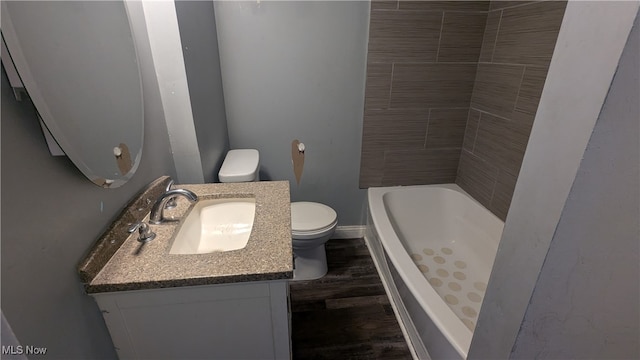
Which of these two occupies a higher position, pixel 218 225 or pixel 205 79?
pixel 205 79

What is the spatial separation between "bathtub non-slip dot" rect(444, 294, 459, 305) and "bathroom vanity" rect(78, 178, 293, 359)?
1.11 metres

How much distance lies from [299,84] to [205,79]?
63cm

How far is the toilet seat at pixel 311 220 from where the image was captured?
174 centimetres

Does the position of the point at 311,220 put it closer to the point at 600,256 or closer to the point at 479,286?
the point at 479,286

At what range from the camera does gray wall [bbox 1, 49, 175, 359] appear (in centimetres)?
57

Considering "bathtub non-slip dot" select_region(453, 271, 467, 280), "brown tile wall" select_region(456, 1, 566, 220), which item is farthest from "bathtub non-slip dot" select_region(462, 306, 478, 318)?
"brown tile wall" select_region(456, 1, 566, 220)

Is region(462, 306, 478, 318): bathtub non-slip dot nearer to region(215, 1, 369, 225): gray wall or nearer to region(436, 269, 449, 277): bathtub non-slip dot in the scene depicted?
region(436, 269, 449, 277): bathtub non-slip dot

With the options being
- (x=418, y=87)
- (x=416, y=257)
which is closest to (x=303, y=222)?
(x=416, y=257)

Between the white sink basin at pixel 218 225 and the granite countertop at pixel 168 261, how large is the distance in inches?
4.2

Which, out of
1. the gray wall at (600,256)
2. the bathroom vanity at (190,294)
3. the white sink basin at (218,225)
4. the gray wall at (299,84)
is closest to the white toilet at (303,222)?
the gray wall at (299,84)

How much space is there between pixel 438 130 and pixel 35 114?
2.14 m

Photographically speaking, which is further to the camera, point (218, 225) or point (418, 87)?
point (418, 87)

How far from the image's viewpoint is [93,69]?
0.81 metres

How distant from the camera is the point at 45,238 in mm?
647
